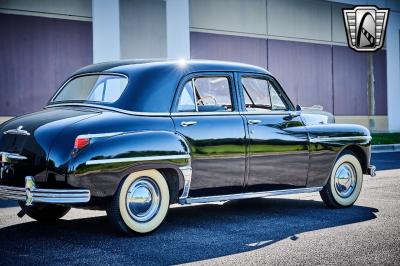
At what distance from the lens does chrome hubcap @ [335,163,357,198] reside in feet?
27.1

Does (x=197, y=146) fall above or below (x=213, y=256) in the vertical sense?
above

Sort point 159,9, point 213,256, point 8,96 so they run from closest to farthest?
1. point 213,256
2. point 8,96
3. point 159,9

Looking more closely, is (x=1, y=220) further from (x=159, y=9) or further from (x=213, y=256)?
(x=159, y=9)

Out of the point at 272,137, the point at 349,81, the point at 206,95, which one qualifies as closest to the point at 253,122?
the point at 272,137

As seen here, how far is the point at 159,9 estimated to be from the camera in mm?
21531

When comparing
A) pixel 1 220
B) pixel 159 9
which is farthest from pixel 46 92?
pixel 1 220

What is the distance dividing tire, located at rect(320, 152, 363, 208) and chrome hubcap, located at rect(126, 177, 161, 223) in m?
2.71

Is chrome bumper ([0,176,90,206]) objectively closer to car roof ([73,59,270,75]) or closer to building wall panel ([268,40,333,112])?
car roof ([73,59,270,75])

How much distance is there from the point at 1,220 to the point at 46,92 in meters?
12.2

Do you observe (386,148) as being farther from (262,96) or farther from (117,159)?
(117,159)

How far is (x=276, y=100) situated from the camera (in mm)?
7898

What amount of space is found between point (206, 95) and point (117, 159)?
1.78 m

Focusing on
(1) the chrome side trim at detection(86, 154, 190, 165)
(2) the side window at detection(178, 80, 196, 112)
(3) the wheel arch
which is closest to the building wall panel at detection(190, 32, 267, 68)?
(3) the wheel arch

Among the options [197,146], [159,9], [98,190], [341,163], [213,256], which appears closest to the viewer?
[213,256]
